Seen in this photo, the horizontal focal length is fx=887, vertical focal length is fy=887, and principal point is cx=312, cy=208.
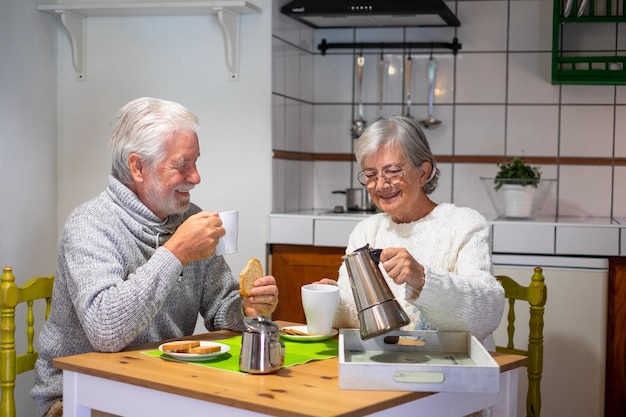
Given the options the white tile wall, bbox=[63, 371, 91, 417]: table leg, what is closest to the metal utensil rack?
the white tile wall

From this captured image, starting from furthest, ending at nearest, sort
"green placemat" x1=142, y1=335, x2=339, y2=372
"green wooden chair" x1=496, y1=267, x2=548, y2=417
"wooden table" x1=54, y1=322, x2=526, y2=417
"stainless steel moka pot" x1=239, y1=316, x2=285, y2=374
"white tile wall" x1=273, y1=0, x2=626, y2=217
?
1. "white tile wall" x1=273, y1=0, x2=626, y2=217
2. "green wooden chair" x1=496, y1=267, x2=548, y2=417
3. "green placemat" x1=142, y1=335, x2=339, y2=372
4. "stainless steel moka pot" x1=239, y1=316, x2=285, y2=374
5. "wooden table" x1=54, y1=322, x2=526, y2=417

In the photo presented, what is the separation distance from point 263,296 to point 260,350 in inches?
16.2

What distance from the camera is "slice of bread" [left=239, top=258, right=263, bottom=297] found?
198 cm

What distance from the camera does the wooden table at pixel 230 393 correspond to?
1.43 meters

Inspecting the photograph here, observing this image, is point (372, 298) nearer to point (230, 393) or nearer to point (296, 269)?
point (230, 393)

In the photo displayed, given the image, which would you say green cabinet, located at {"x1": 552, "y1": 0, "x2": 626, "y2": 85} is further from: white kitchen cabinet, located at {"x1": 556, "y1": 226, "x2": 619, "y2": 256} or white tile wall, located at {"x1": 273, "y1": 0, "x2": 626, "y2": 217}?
white kitchen cabinet, located at {"x1": 556, "y1": 226, "x2": 619, "y2": 256}

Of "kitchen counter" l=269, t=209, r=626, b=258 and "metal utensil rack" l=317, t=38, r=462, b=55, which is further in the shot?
"metal utensil rack" l=317, t=38, r=462, b=55

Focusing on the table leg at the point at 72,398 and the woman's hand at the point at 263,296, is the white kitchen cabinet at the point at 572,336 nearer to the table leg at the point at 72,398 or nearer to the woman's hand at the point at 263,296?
the woman's hand at the point at 263,296

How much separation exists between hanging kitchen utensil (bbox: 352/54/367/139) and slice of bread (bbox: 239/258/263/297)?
1.97 m

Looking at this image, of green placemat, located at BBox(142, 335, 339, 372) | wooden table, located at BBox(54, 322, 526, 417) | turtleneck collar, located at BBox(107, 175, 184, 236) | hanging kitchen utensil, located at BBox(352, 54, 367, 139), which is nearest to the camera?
wooden table, located at BBox(54, 322, 526, 417)

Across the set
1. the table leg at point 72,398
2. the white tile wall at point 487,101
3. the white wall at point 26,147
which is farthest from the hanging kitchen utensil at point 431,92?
the table leg at point 72,398

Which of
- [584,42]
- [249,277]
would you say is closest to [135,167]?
[249,277]

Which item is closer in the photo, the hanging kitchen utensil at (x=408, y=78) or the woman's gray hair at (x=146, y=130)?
the woman's gray hair at (x=146, y=130)

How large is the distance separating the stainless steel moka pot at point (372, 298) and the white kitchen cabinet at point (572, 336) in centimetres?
164
